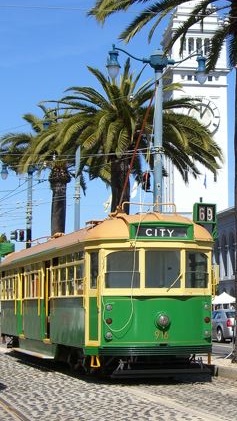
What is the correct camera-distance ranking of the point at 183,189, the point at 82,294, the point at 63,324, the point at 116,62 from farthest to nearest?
the point at 183,189, the point at 116,62, the point at 63,324, the point at 82,294

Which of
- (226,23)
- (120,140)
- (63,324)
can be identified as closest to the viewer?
(63,324)

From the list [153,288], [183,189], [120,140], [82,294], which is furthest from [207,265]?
[183,189]

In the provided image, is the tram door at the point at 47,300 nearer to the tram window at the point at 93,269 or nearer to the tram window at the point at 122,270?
the tram window at the point at 93,269

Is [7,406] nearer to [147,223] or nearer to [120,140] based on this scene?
[147,223]

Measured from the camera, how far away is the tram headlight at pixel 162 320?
46.4ft

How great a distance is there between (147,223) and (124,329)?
2037mm

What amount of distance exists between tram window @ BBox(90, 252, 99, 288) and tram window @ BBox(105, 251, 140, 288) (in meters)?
0.27

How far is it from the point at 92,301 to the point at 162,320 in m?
1.38

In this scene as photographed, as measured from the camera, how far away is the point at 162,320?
1416cm

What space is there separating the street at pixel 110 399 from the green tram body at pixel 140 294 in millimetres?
475

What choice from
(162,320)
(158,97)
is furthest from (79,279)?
(158,97)

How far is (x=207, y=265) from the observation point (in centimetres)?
1505

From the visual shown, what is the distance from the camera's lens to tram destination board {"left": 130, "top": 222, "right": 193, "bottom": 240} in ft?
47.3

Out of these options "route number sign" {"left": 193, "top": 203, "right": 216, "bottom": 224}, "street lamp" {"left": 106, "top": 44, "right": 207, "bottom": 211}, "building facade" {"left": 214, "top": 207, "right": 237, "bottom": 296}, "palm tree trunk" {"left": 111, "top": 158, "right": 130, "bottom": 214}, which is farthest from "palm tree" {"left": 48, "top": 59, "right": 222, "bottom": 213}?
"building facade" {"left": 214, "top": 207, "right": 237, "bottom": 296}
